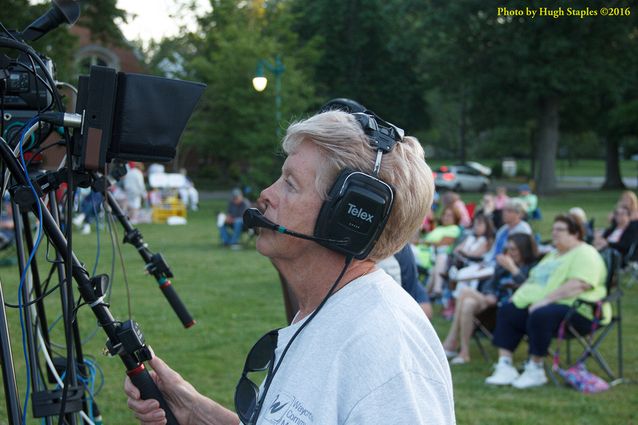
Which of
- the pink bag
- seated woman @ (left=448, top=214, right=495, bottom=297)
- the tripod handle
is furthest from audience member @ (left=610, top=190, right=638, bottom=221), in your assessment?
the tripod handle

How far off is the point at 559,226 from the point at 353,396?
5.69 metres

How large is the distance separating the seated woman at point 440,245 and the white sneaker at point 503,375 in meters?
3.60

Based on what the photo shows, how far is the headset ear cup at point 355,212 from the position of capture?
1961 mm

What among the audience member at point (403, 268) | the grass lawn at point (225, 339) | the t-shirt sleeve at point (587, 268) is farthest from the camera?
the t-shirt sleeve at point (587, 268)

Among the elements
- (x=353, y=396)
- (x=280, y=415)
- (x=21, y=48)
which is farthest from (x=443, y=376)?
(x=21, y=48)

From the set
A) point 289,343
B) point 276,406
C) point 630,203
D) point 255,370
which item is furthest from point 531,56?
point 276,406

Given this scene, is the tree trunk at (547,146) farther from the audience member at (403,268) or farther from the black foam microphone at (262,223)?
the black foam microphone at (262,223)

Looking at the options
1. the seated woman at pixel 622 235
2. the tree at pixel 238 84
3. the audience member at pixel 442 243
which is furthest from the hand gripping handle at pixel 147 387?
the tree at pixel 238 84

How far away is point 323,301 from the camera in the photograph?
197cm

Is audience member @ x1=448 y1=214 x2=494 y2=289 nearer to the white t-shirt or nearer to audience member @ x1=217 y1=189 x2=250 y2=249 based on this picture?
the white t-shirt

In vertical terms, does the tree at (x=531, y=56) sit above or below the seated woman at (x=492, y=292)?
above

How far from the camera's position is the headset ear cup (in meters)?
1.96

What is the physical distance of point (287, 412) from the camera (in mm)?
1806

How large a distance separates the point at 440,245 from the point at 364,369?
370 inches
